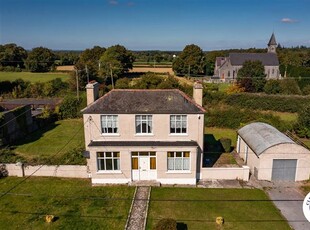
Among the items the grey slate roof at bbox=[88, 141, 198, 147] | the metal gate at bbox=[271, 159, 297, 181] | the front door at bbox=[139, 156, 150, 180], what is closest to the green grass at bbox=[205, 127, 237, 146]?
the metal gate at bbox=[271, 159, 297, 181]

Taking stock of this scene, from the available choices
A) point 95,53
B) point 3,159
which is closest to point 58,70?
point 95,53

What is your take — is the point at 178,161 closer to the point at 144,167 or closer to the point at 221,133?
the point at 144,167

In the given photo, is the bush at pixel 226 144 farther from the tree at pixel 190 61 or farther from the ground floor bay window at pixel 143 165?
the tree at pixel 190 61

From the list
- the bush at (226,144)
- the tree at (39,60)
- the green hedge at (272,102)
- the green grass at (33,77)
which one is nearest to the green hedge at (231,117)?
the bush at (226,144)

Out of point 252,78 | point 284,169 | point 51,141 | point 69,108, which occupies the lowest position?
point 51,141

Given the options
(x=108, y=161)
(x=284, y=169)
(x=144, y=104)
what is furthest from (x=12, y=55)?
(x=284, y=169)

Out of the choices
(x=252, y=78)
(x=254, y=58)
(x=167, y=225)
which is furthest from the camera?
(x=254, y=58)
